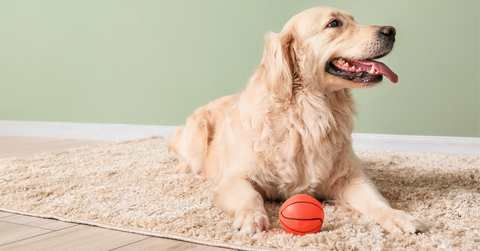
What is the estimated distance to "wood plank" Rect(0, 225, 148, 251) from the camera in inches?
50.1

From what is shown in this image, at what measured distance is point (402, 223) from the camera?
1287 millimetres

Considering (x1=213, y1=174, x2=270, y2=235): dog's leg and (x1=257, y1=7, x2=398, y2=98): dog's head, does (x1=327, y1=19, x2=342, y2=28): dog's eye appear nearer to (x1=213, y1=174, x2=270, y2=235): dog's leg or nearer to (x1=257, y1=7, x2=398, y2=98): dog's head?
(x1=257, y1=7, x2=398, y2=98): dog's head

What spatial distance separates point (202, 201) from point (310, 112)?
658 millimetres

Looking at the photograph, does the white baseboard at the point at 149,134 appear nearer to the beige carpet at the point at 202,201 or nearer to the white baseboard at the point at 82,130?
the white baseboard at the point at 82,130

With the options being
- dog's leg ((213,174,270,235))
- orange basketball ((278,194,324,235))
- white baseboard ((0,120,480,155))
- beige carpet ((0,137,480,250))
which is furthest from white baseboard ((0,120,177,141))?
orange basketball ((278,194,324,235))

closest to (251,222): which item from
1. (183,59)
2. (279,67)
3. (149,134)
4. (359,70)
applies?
(279,67)

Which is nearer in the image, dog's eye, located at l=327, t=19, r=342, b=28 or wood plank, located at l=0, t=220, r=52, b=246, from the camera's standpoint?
wood plank, located at l=0, t=220, r=52, b=246

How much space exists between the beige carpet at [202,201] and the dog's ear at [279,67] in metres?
0.52

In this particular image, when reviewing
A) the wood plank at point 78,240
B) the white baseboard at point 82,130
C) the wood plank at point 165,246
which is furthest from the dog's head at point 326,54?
the white baseboard at point 82,130

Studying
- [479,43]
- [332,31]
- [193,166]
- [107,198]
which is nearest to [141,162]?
[193,166]

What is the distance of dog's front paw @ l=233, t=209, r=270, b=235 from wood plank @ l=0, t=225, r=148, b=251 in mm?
343

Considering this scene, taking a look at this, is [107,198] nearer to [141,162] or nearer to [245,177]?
[245,177]

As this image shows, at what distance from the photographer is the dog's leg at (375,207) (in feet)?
4.20

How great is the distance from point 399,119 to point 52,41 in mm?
4368
